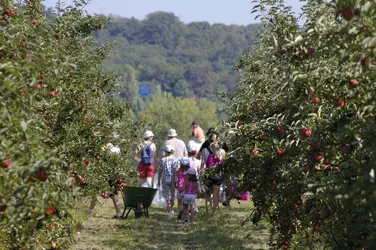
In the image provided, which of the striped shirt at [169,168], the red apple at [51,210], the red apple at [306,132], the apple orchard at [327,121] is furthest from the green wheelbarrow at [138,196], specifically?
the red apple at [51,210]

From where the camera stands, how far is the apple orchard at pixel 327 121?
4.20 meters

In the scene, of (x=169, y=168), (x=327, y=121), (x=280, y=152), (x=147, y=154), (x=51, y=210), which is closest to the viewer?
(x=51, y=210)

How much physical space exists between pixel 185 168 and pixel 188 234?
5.60 ft

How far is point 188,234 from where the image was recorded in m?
12.4

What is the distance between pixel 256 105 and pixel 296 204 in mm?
1185

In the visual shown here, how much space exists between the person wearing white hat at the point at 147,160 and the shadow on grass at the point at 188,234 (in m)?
0.73

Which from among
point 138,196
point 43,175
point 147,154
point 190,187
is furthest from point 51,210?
point 147,154

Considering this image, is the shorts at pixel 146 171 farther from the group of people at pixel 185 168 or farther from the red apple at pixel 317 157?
the red apple at pixel 317 157

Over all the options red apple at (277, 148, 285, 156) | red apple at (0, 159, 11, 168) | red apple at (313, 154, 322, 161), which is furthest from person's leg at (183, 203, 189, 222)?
red apple at (0, 159, 11, 168)

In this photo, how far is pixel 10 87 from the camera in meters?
4.72

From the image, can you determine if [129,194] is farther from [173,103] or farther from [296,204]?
[173,103]

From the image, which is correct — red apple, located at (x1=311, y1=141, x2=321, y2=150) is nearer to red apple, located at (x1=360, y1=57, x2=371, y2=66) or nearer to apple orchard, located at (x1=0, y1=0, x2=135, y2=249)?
red apple, located at (x1=360, y1=57, x2=371, y2=66)

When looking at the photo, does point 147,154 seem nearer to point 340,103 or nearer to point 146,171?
point 146,171

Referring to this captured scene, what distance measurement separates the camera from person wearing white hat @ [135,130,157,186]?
15.1 metres
